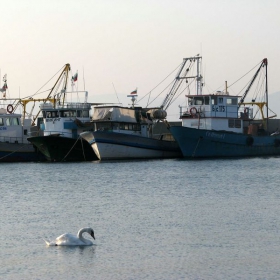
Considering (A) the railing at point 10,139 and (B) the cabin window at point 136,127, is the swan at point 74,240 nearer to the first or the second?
(A) the railing at point 10,139

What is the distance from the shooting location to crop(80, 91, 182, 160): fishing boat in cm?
5744

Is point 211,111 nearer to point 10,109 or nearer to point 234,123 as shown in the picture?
point 234,123

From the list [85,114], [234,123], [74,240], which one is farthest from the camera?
[234,123]

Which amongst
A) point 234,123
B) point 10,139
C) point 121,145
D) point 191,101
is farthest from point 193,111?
point 10,139

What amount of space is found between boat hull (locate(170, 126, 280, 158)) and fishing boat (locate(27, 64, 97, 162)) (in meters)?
6.75

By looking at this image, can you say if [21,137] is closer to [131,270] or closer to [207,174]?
[207,174]

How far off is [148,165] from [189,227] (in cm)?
2818

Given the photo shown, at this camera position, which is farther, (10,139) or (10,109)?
(10,109)

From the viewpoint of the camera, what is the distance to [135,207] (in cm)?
3120

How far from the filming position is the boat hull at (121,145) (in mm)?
57031

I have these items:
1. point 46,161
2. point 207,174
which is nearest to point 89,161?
point 46,161

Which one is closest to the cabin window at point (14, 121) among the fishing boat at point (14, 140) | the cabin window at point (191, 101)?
the fishing boat at point (14, 140)

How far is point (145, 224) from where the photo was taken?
26609 mm

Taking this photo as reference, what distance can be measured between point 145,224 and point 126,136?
3146 cm
